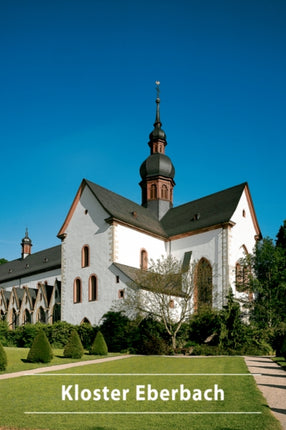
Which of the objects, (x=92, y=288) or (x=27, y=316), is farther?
(x=27, y=316)

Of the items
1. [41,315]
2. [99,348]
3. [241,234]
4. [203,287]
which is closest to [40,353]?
[99,348]

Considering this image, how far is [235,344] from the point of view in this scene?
2870cm

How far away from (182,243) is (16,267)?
99.8 feet

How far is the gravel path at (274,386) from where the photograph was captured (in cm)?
974

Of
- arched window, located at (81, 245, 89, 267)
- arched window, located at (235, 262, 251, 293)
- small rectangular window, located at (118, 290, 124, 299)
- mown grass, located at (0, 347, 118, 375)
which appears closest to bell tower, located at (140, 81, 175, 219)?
arched window, located at (81, 245, 89, 267)

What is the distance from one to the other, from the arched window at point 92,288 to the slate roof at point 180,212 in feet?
18.5

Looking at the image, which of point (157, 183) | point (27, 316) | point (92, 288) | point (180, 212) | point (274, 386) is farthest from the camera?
point (27, 316)

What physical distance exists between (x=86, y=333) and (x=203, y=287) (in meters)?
9.88

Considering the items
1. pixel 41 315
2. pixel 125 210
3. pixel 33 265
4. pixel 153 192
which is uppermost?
pixel 153 192

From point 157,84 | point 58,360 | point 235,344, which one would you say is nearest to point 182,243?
point 235,344

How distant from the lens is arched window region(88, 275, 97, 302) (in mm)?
37188

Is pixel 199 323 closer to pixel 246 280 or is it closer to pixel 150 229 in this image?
pixel 246 280

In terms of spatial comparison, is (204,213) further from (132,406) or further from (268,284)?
(132,406)

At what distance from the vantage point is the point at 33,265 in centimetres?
5738
